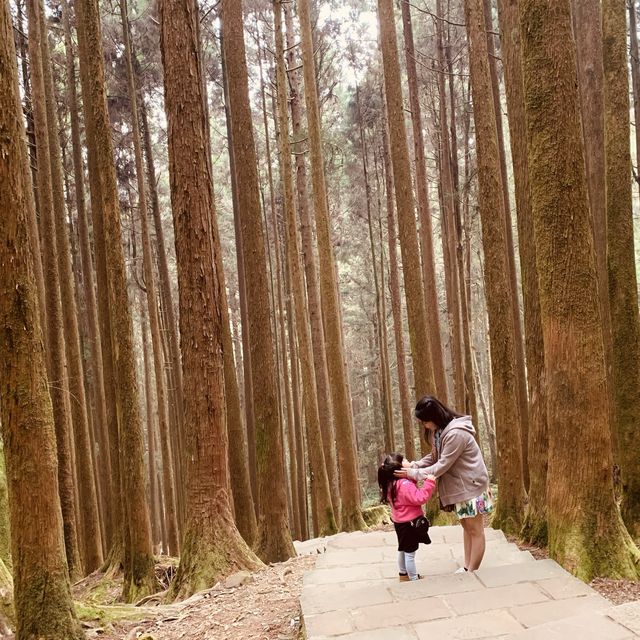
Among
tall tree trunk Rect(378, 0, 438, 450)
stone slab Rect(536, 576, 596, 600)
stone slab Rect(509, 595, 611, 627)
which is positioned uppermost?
tall tree trunk Rect(378, 0, 438, 450)

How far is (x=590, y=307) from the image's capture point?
524 cm

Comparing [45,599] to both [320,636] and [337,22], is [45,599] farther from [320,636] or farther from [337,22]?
[337,22]

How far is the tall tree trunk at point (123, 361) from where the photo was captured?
8898mm

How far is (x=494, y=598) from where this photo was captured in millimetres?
4543

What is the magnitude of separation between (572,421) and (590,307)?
36.1 inches

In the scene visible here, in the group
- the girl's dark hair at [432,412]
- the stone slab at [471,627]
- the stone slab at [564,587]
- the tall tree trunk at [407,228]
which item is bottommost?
the stone slab at [564,587]

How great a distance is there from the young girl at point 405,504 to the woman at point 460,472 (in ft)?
0.28

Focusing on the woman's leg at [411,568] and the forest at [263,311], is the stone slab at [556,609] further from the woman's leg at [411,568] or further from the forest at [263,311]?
the woman's leg at [411,568]

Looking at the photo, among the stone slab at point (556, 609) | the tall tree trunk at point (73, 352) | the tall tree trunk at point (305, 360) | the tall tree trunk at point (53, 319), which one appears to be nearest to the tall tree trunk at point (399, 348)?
the tall tree trunk at point (305, 360)

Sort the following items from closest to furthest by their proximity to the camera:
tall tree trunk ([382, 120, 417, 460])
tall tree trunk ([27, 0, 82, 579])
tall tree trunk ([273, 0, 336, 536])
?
tall tree trunk ([27, 0, 82, 579]) → tall tree trunk ([273, 0, 336, 536]) → tall tree trunk ([382, 120, 417, 460])

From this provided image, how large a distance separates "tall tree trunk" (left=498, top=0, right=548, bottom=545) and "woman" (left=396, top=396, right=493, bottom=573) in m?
1.64

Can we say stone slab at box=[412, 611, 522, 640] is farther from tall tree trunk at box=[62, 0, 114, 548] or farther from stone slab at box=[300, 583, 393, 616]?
tall tree trunk at box=[62, 0, 114, 548]

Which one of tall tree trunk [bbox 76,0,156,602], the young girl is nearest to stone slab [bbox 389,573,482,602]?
the young girl

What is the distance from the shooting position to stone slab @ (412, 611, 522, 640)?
3941mm
